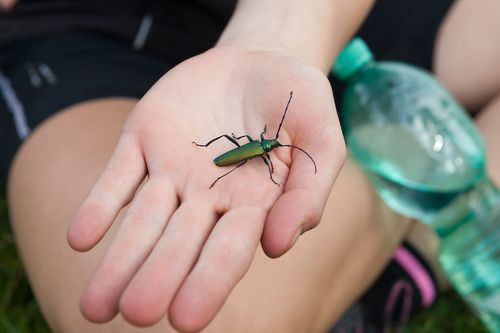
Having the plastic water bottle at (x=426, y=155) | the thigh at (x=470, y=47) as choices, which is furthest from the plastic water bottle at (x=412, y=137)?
the thigh at (x=470, y=47)

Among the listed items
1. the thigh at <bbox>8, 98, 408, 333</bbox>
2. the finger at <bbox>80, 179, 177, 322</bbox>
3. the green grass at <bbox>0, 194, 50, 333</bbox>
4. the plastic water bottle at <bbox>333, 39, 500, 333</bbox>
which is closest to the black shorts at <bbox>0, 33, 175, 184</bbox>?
the thigh at <bbox>8, 98, 408, 333</bbox>

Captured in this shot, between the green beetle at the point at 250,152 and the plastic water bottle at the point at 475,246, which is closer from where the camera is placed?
the green beetle at the point at 250,152

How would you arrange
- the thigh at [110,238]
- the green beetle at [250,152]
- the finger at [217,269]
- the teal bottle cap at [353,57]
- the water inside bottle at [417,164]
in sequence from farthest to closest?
the water inside bottle at [417,164] < the teal bottle cap at [353,57] < the thigh at [110,238] < the green beetle at [250,152] < the finger at [217,269]

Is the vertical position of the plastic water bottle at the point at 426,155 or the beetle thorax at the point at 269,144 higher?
the beetle thorax at the point at 269,144

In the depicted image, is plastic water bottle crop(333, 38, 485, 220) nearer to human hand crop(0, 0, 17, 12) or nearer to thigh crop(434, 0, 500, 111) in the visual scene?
thigh crop(434, 0, 500, 111)

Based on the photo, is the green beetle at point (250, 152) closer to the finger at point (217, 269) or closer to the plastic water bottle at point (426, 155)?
the finger at point (217, 269)

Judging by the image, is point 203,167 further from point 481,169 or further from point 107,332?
point 481,169

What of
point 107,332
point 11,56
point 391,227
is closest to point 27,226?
point 107,332
